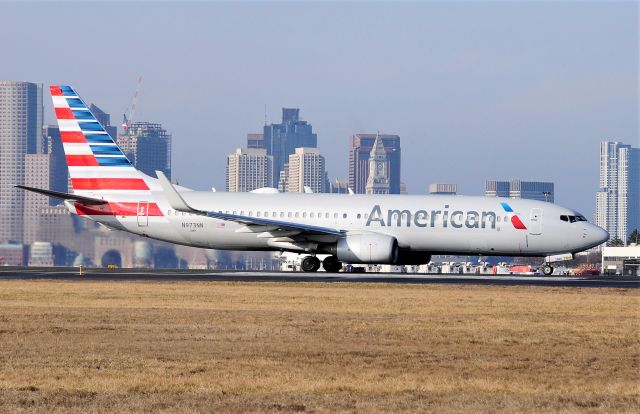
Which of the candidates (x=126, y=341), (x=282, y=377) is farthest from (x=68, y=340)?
(x=282, y=377)

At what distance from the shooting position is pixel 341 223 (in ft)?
194

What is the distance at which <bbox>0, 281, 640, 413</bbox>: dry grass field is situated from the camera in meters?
16.9

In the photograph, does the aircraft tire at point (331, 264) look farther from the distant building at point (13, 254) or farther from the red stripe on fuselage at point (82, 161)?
the distant building at point (13, 254)

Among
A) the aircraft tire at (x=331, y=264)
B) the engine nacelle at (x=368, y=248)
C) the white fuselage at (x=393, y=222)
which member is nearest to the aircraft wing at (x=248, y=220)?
the white fuselage at (x=393, y=222)

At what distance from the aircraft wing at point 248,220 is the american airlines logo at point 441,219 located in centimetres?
231

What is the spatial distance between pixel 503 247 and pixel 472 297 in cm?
1902

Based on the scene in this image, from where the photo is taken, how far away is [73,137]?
6350 cm

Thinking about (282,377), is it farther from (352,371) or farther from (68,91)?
(68,91)

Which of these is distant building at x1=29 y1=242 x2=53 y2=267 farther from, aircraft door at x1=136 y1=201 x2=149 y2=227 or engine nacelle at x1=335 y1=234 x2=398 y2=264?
engine nacelle at x1=335 y1=234 x2=398 y2=264

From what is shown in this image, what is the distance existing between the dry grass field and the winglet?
58.2 feet

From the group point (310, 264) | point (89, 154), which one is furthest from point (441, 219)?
point (89, 154)

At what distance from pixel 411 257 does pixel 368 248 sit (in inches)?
184

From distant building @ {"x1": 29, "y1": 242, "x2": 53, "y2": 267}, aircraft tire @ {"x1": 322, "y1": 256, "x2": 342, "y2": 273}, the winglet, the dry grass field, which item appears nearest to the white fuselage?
aircraft tire @ {"x1": 322, "y1": 256, "x2": 342, "y2": 273}

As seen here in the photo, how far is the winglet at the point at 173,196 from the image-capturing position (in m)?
55.7
